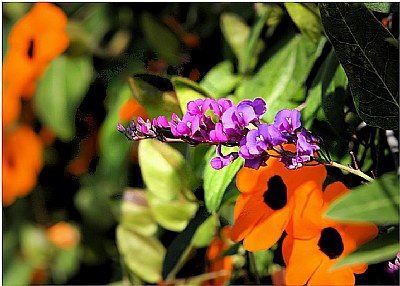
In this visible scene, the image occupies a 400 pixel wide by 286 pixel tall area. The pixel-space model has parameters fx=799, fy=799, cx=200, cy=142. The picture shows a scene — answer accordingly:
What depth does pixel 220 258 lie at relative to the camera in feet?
3.00

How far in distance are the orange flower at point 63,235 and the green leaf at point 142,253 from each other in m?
0.76

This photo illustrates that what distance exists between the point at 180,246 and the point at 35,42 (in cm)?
59

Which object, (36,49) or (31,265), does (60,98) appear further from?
(31,265)

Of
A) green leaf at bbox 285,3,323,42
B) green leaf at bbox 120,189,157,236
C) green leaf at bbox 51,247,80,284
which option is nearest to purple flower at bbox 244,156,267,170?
green leaf at bbox 285,3,323,42

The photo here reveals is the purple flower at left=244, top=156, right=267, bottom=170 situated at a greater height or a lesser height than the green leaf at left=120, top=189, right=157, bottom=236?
greater

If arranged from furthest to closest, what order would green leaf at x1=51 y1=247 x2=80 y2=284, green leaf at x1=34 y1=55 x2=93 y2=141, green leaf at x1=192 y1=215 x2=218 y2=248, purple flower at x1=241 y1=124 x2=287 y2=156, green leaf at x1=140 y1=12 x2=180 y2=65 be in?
green leaf at x1=51 y1=247 x2=80 y2=284 → green leaf at x1=34 y1=55 x2=93 y2=141 → green leaf at x1=140 y1=12 x2=180 y2=65 → green leaf at x1=192 y1=215 x2=218 y2=248 → purple flower at x1=241 y1=124 x2=287 y2=156

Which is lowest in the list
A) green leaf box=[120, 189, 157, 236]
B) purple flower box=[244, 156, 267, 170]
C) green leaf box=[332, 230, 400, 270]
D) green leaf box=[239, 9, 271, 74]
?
green leaf box=[120, 189, 157, 236]

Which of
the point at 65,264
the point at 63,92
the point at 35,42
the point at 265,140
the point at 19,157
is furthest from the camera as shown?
the point at 65,264

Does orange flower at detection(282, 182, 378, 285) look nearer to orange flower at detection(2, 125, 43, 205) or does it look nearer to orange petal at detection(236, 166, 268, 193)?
orange petal at detection(236, 166, 268, 193)

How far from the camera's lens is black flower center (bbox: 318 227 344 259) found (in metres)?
0.60

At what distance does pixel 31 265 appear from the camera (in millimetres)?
1826

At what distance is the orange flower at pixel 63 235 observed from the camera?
5.76 ft

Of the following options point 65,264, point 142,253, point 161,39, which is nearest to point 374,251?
point 142,253

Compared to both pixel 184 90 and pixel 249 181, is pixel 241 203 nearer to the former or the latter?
pixel 249 181
